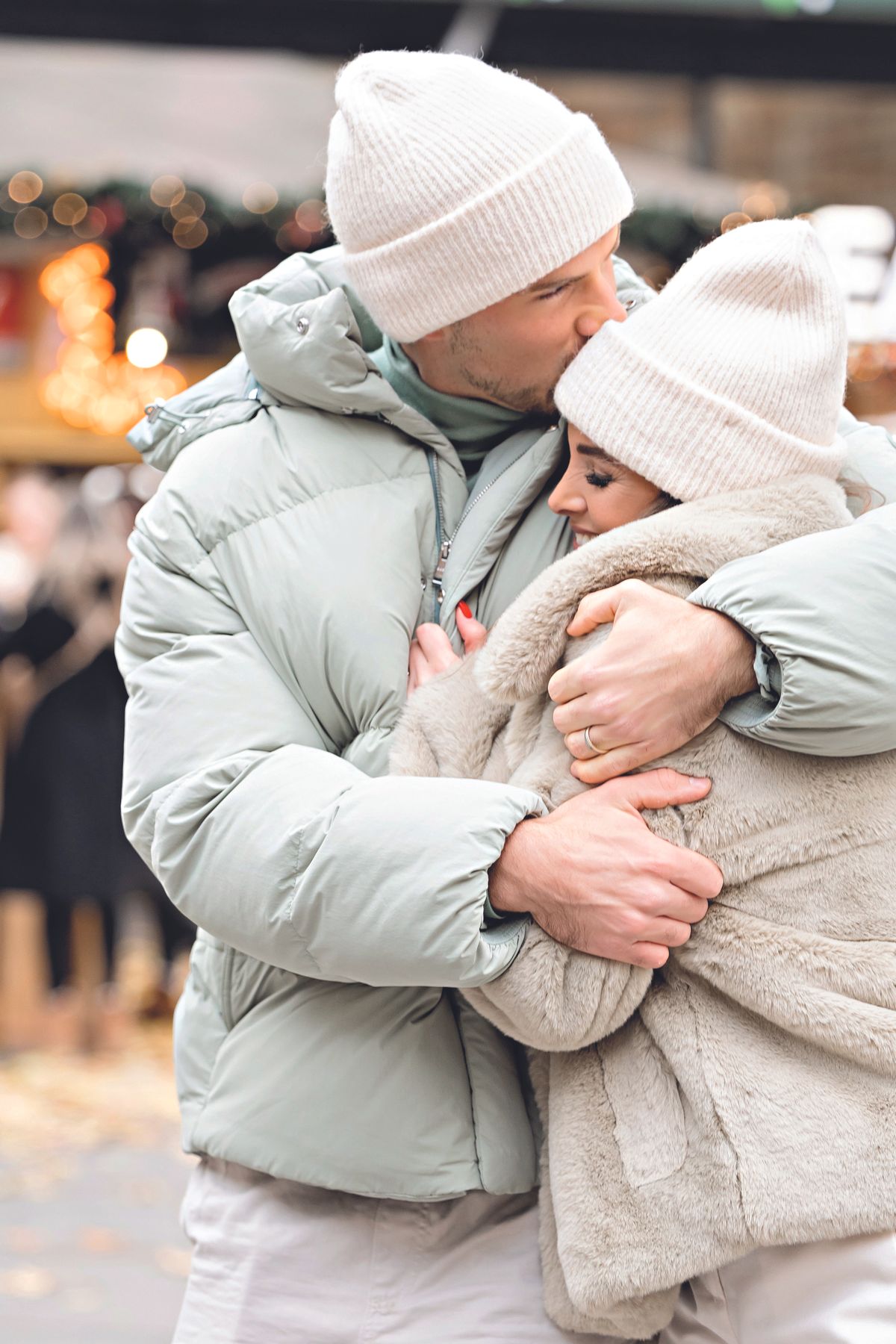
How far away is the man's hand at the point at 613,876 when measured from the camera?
4.87ft

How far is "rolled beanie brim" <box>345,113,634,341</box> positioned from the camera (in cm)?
176

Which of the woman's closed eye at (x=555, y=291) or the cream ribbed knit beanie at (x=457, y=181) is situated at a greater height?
the cream ribbed knit beanie at (x=457, y=181)

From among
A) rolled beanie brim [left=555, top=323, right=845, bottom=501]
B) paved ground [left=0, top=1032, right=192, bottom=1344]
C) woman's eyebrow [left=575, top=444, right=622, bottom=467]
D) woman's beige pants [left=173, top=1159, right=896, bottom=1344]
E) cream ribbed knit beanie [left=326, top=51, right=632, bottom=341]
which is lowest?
paved ground [left=0, top=1032, right=192, bottom=1344]

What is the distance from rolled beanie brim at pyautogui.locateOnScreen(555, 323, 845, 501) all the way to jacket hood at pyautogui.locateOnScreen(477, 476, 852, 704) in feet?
0.11

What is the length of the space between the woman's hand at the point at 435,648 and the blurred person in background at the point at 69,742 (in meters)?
4.12

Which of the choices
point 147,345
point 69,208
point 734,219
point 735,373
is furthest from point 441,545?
point 147,345

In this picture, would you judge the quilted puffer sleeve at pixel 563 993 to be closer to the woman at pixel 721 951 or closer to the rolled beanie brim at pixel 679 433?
the woman at pixel 721 951

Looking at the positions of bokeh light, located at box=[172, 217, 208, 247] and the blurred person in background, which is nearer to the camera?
the blurred person in background

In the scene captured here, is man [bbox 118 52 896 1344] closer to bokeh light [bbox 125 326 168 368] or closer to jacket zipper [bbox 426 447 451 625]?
jacket zipper [bbox 426 447 451 625]

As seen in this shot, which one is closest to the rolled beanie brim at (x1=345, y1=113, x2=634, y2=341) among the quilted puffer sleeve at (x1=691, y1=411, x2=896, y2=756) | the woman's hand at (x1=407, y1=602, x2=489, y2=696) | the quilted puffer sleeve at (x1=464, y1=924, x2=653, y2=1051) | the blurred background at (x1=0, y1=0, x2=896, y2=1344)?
the woman's hand at (x1=407, y1=602, x2=489, y2=696)

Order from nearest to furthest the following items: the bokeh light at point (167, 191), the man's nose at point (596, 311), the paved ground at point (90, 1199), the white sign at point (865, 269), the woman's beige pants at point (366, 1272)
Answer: the woman's beige pants at point (366, 1272) < the man's nose at point (596, 311) < the paved ground at point (90, 1199) < the white sign at point (865, 269) < the bokeh light at point (167, 191)

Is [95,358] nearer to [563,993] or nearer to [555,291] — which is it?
[555,291]

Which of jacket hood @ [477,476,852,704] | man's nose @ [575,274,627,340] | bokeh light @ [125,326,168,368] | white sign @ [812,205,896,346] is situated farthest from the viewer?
bokeh light @ [125,326,168,368]

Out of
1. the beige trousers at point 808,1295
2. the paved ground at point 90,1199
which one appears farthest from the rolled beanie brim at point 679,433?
the paved ground at point 90,1199
